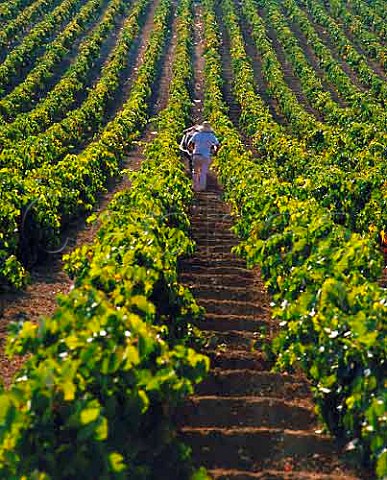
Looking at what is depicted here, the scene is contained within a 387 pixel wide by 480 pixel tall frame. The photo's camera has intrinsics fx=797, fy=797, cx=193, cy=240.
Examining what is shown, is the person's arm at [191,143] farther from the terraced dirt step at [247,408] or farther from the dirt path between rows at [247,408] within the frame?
the terraced dirt step at [247,408]

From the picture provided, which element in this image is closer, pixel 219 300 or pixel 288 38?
pixel 219 300

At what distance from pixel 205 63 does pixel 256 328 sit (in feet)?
80.1

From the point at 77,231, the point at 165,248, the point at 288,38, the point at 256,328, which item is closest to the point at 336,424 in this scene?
the point at 256,328

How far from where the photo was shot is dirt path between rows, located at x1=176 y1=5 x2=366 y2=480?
619 cm

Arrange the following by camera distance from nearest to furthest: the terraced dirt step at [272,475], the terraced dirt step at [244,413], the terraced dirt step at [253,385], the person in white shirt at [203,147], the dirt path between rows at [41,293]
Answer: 1. the terraced dirt step at [272,475]
2. the terraced dirt step at [244,413]
3. the terraced dirt step at [253,385]
4. the dirt path between rows at [41,293]
5. the person in white shirt at [203,147]

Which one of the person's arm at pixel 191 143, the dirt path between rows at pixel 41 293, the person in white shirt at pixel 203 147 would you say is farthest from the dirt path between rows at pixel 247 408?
the person's arm at pixel 191 143

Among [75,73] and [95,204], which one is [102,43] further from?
[95,204]

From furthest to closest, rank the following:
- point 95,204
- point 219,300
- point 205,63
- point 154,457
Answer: point 205,63
point 95,204
point 219,300
point 154,457

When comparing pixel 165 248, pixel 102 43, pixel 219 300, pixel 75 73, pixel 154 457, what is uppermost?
pixel 102 43

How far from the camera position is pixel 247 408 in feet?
22.9

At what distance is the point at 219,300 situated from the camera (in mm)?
9641

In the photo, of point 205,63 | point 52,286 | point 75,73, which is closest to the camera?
point 52,286

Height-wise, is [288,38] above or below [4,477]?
above

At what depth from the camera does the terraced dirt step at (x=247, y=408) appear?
244 inches
